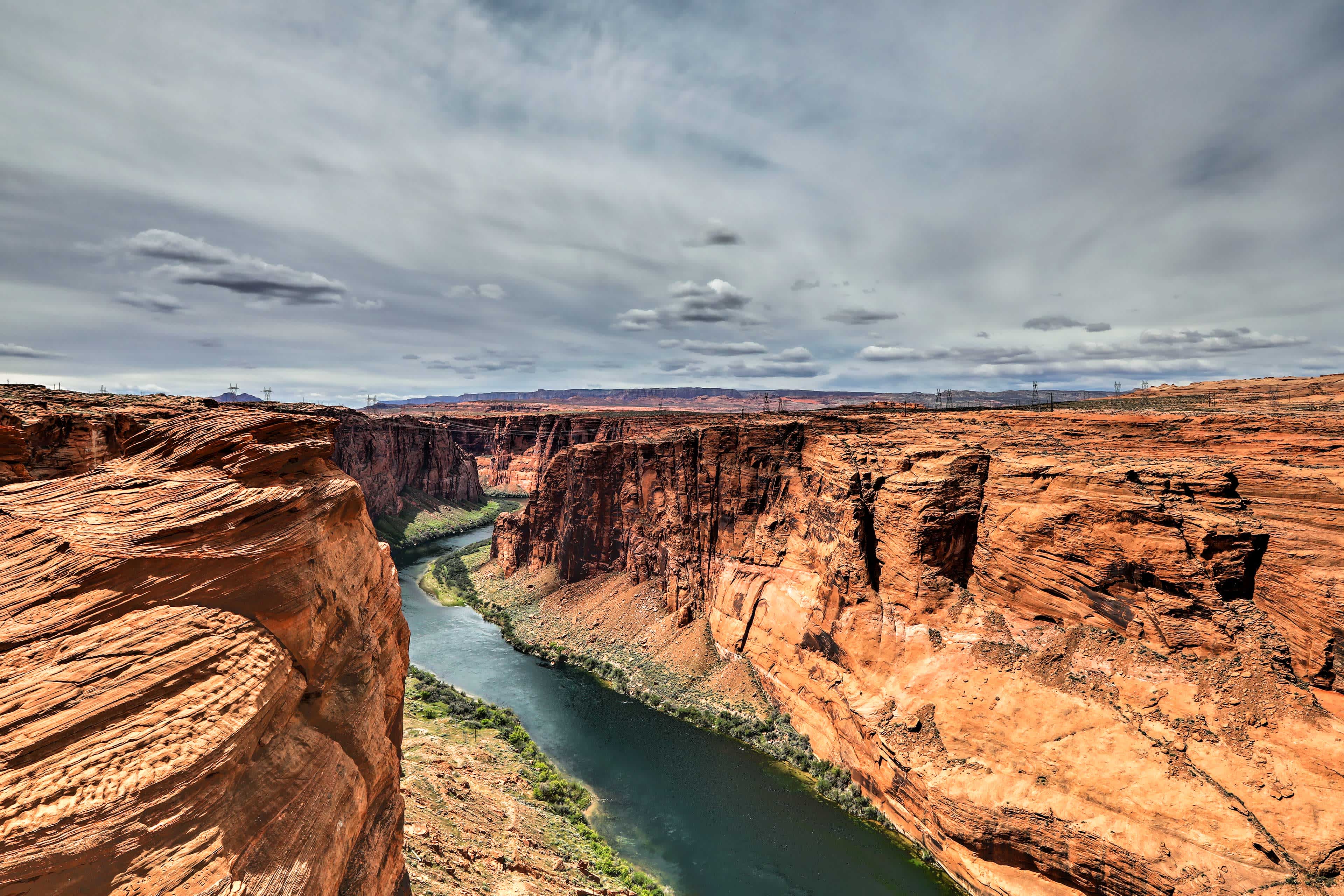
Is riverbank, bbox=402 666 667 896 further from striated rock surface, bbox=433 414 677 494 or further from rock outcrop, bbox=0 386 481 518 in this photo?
striated rock surface, bbox=433 414 677 494

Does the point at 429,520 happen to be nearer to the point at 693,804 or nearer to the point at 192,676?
the point at 693,804

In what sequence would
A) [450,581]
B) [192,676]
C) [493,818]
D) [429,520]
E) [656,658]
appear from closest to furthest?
[192,676] < [493,818] < [656,658] < [450,581] < [429,520]

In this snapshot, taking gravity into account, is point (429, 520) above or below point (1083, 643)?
below

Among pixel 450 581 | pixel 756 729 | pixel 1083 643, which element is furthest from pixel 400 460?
pixel 1083 643

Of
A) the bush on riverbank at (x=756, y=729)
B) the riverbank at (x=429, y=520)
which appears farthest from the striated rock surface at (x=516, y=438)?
the bush on riverbank at (x=756, y=729)

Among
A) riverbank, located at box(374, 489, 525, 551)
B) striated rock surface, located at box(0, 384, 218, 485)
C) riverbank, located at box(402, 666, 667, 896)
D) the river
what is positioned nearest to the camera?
striated rock surface, located at box(0, 384, 218, 485)

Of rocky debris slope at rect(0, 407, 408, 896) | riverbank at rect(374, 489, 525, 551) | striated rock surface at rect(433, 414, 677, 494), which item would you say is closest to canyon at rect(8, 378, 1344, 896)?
rocky debris slope at rect(0, 407, 408, 896)

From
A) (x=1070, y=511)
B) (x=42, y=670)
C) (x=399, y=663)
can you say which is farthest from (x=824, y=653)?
(x=42, y=670)
